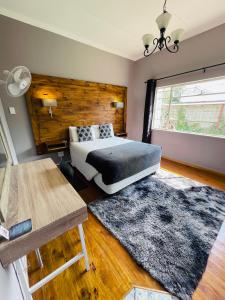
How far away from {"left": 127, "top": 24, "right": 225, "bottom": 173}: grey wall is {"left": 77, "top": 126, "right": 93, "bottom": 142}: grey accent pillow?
1886 mm

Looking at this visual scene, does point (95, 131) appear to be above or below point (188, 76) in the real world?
below

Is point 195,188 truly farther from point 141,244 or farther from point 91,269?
point 91,269

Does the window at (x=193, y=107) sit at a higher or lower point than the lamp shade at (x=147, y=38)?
lower

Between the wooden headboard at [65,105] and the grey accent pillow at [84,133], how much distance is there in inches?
11.0

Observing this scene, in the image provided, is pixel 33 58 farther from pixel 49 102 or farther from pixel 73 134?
pixel 73 134

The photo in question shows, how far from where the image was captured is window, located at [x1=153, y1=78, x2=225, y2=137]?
9.15 ft

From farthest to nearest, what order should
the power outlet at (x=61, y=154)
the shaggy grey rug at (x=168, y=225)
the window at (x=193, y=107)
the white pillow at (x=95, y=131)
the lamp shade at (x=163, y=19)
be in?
the white pillow at (x=95, y=131), the power outlet at (x=61, y=154), the window at (x=193, y=107), the lamp shade at (x=163, y=19), the shaggy grey rug at (x=168, y=225)

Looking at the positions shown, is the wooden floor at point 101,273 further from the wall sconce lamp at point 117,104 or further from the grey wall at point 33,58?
the wall sconce lamp at point 117,104

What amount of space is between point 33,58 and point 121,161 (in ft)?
8.76

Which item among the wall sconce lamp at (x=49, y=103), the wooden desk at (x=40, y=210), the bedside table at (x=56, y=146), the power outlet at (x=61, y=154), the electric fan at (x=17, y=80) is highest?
the electric fan at (x=17, y=80)

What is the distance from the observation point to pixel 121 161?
6.51 ft

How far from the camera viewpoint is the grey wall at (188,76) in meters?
2.59

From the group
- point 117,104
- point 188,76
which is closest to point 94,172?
point 117,104

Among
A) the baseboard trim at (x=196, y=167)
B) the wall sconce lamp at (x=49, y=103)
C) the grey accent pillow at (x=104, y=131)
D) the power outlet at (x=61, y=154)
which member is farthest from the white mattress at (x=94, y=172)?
the baseboard trim at (x=196, y=167)
